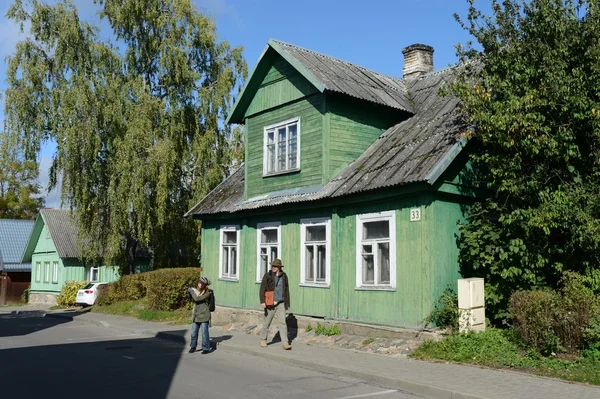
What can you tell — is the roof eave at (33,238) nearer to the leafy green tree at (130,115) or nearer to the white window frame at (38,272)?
the white window frame at (38,272)

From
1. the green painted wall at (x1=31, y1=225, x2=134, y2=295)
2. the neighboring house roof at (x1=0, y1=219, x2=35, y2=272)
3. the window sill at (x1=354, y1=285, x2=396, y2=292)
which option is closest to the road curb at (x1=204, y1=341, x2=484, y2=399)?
the window sill at (x1=354, y1=285, x2=396, y2=292)

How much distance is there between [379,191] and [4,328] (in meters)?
14.7

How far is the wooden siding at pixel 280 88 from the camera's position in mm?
15828

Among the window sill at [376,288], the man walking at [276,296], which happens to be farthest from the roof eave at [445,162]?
the man walking at [276,296]

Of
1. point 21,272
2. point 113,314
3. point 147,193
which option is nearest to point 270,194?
point 147,193

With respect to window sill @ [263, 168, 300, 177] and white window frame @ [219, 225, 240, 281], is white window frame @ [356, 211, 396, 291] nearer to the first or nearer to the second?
window sill @ [263, 168, 300, 177]

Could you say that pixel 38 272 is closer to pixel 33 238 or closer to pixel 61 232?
pixel 33 238

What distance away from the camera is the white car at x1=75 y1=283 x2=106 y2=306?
3027cm

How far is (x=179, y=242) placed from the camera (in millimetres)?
27406

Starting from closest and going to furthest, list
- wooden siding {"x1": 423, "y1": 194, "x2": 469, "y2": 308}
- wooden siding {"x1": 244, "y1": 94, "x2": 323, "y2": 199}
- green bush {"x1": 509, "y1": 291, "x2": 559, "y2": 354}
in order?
green bush {"x1": 509, "y1": 291, "x2": 559, "y2": 354}
wooden siding {"x1": 423, "y1": 194, "x2": 469, "y2": 308}
wooden siding {"x1": 244, "y1": 94, "x2": 323, "y2": 199}

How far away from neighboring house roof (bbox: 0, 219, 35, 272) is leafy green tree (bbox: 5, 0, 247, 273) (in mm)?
19986

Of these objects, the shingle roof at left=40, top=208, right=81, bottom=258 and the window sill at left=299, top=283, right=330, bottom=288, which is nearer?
the window sill at left=299, top=283, right=330, bottom=288

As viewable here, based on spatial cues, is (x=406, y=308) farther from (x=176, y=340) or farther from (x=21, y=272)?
(x=21, y=272)

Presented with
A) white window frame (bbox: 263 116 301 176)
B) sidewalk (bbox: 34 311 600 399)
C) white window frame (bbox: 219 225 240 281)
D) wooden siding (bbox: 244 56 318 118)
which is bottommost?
sidewalk (bbox: 34 311 600 399)
